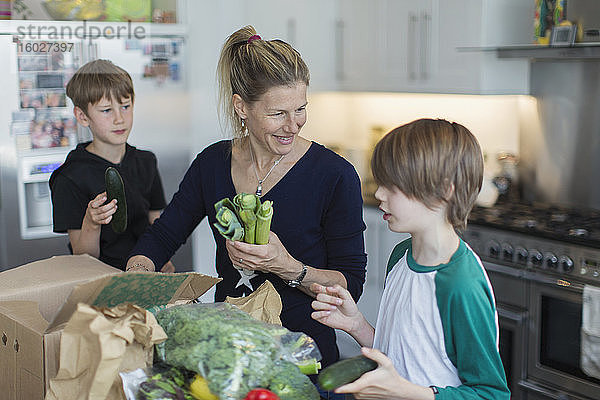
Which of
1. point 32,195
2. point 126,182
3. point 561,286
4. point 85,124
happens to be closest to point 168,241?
point 126,182

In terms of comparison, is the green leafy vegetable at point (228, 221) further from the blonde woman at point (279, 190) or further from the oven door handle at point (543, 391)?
the oven door handle at point (543, 391)

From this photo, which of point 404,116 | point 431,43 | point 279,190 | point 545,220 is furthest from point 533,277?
point 279,190

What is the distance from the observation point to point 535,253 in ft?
9.56

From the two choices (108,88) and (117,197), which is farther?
(108,88)

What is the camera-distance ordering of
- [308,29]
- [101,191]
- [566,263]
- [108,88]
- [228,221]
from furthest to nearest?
[308,29] → [566,263] → [108,88] → [101,191] → [228,221]

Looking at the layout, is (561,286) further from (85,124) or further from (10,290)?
(10,290)

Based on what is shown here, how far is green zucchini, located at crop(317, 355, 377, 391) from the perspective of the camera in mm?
1068

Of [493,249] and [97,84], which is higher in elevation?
[97,84]

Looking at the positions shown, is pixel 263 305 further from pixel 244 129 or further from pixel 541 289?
pixel 541 289

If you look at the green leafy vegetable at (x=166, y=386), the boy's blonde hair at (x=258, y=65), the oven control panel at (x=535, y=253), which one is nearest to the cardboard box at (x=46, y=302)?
the green leafy vegetable at (x=166, y=386)

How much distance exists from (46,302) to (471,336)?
864 mm

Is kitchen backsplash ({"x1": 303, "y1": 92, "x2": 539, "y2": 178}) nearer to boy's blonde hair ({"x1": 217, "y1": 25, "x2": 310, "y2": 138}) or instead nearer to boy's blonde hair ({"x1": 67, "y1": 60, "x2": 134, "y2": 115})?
boy's blonde hair ({"x1": 67, "y1": 60, "x2": 134, "y2": 115})

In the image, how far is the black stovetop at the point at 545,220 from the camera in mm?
2826

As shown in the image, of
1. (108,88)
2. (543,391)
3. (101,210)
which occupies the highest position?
(108,88)
